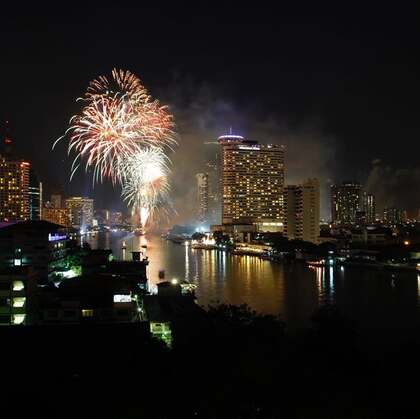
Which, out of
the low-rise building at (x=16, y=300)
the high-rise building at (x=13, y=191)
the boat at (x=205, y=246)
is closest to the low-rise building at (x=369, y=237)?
the boat at (x=205, y=246)

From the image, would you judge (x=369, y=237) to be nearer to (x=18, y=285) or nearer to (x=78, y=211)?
(x=18, y=285)

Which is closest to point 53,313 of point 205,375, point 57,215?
point 205,375

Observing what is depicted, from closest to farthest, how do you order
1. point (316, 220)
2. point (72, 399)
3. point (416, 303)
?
point (72, 399)
point (416, 303)
point (316, 220)

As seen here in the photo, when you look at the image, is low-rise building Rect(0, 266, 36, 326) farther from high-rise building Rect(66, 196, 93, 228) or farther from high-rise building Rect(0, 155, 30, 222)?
high-rise building Rect(66, 196, 93, 228)

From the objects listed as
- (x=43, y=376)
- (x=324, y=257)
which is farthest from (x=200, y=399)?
(x=324, y=257)

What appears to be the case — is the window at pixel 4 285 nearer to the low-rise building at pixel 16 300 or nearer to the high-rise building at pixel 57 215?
the low-rise building at pixel 16 300

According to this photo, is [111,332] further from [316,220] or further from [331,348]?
[316,220]
